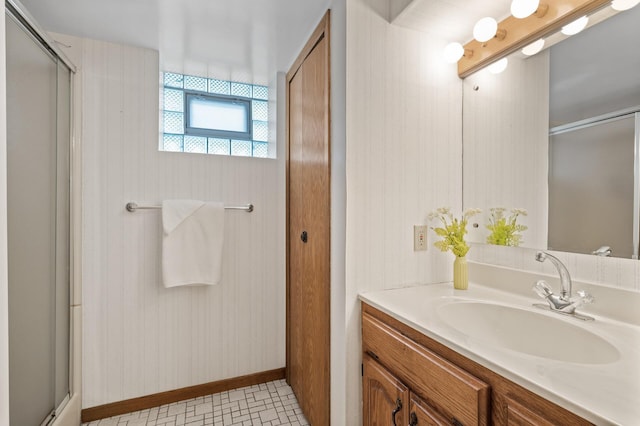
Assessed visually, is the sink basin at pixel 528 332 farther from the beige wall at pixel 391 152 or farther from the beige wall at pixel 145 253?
the beige wall at pixel 145 253

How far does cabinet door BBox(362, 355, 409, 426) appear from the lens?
945 millimetres

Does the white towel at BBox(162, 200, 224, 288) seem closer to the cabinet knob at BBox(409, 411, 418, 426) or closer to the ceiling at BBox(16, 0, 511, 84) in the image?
the ceiling at BBox(16, 0, 511, 84)

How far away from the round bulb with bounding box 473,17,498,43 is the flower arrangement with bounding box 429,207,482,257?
69 centimetres

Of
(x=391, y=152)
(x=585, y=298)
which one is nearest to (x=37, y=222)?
(x=391, y=152)

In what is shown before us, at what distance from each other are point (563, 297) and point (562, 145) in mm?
541

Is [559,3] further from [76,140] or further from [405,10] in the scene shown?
[76,140]

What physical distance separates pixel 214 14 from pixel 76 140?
987mm

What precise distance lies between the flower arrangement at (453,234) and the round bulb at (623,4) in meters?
0.76

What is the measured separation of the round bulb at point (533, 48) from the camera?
114 centimetres

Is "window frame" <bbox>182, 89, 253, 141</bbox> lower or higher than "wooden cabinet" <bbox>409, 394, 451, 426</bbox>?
higher

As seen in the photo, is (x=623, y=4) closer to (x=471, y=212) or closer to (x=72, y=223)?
(x=471, y=212)

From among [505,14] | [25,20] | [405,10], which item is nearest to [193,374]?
[25,20]

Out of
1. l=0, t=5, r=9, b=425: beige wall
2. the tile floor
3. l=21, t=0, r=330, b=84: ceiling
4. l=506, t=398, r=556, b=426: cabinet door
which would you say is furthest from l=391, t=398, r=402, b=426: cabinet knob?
l=21, t=0, r=330, b=84: ceiling

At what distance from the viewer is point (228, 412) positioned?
174 centimetres
